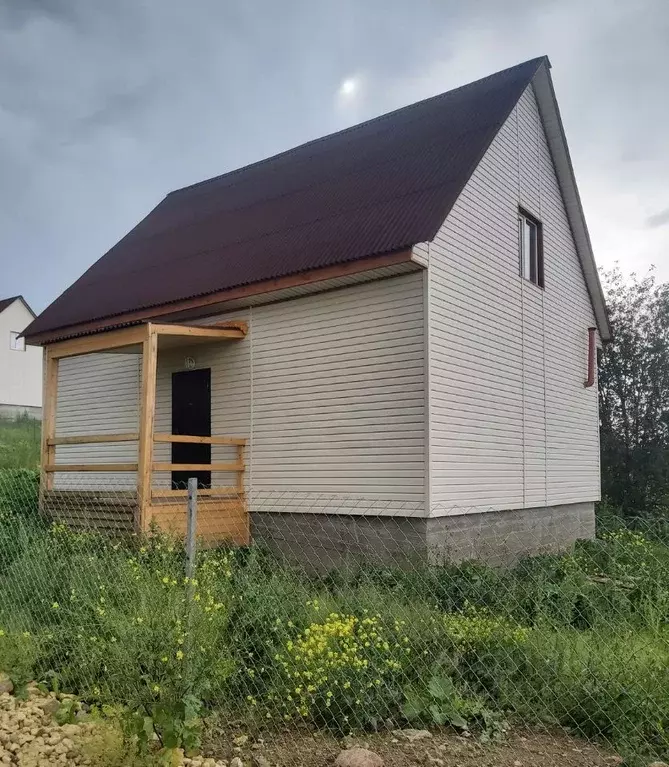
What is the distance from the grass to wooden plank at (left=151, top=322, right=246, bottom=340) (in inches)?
433

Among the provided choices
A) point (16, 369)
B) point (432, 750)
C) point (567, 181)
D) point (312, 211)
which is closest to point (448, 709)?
point (432, 750)

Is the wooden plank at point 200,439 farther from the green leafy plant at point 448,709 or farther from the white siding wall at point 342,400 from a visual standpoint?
the green leafy plant at point 448,709

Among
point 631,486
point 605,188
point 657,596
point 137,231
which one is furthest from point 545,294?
point 631,486

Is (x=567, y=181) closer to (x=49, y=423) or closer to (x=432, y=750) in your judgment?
(x=49, y=423)

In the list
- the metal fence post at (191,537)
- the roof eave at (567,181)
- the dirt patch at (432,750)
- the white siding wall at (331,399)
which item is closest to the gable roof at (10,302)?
the white siding wall at (331,399)

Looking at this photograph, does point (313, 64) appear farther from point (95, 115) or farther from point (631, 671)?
point (631, 671)

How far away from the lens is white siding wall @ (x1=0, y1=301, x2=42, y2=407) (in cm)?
3481

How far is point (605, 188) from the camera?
52.1ft

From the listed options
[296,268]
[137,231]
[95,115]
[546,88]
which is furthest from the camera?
[95,115]

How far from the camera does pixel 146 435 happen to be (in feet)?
30.2

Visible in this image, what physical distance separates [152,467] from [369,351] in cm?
316

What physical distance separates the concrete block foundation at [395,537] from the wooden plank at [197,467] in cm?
76

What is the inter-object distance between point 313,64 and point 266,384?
6.56 meters

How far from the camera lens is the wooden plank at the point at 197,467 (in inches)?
368
